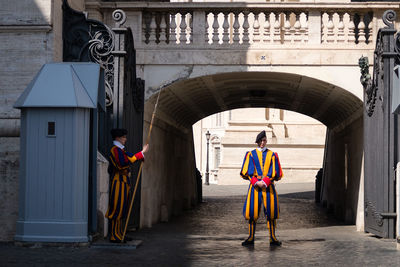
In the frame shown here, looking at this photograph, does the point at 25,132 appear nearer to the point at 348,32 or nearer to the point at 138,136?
the point at 138,136

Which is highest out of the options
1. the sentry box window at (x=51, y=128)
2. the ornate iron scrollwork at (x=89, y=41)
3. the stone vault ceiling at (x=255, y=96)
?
the ornate iron scrollwork at (x=89, y=41)

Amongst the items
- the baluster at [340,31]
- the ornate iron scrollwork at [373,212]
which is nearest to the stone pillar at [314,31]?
the baluster at [340,31]

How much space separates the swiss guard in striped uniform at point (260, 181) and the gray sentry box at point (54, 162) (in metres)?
2.48

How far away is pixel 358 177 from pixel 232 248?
598cm

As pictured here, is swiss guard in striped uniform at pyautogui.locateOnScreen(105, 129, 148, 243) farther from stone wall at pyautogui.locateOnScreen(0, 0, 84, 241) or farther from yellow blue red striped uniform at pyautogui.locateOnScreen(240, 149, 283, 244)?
stone wall at pyautogui.locateOnScreen(0, 0, 84, 241)

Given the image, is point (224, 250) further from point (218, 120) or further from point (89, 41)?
point (218, 120)

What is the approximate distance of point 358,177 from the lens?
1616 cm

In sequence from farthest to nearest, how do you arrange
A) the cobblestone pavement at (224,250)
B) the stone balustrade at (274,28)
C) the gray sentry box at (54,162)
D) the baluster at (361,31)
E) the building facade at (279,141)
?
the building facade at (279,141)
the stone balustrade at (274,28)
the baluster at (361,31)
the gray sentry box at (54,162)
the cobblestone pavement at (224,250)

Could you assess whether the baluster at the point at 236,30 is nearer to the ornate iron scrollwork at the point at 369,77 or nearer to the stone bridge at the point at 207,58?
the stone bridge at the point at 207,58

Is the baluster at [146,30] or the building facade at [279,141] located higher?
the baluster at [146,30]

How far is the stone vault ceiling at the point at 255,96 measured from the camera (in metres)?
14.9

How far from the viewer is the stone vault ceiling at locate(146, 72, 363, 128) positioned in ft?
49.0

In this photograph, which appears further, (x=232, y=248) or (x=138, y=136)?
(x=138, y=136)

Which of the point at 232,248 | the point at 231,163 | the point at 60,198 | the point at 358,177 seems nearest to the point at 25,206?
the point at 60,198
